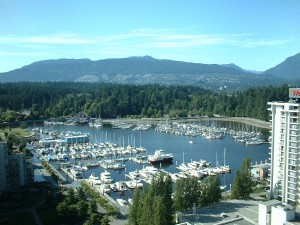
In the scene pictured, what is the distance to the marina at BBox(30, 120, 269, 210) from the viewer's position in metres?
17.4

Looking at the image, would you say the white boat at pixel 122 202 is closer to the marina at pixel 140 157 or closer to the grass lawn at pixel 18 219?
the marina at pixel 140 157

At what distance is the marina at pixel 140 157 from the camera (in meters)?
17.4

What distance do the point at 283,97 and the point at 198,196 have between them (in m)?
29.3

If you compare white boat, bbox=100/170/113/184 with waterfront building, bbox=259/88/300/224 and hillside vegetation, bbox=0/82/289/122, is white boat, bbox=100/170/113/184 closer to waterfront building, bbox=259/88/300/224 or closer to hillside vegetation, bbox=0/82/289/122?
waterfront building, bbox=259/88/300/224

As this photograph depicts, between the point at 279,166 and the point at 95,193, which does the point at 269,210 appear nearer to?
the point at 279,166

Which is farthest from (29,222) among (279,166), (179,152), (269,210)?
(179,152)

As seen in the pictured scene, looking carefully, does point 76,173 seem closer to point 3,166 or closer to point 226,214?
point 3,166

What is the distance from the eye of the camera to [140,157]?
71.8 ft

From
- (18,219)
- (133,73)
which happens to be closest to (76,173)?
(18,219)

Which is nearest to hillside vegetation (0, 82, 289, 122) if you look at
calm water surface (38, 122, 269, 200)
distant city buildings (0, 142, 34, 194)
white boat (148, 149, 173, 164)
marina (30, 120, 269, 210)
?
calm water surface (38, 122, 269, 200)

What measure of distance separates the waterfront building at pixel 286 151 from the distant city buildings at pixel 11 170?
9182mm

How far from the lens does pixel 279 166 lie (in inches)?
460

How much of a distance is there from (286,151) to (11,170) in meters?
9.86

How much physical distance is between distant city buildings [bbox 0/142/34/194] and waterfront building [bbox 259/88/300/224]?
918cm
